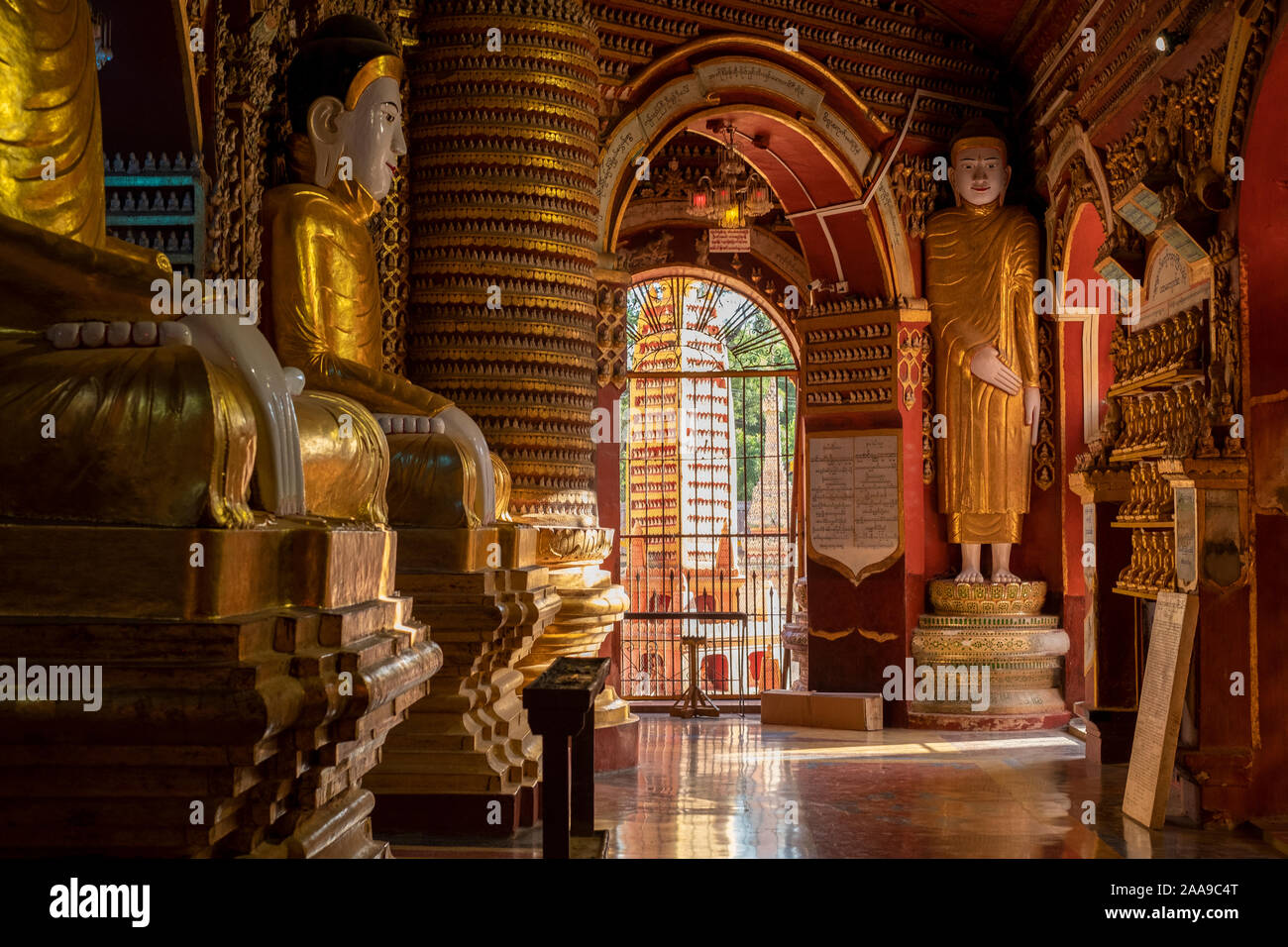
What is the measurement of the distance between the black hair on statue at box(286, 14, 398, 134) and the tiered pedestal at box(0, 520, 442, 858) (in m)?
2.82

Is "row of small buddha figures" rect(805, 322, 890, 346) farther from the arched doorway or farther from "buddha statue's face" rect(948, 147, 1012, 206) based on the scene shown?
the arched doorway

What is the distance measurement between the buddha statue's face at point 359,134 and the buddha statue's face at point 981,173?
553 centimetres

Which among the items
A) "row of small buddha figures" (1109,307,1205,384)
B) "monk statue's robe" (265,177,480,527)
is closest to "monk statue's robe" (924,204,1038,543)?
"row of small buddha figures" (1109,307,1205,384)

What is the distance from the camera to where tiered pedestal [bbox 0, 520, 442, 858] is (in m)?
1.97

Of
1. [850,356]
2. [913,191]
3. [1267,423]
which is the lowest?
[1267,423]

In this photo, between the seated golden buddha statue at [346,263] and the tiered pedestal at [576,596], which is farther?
the tiered pedestal at [576,596]

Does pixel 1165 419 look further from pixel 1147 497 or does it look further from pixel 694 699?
pixel 694 699

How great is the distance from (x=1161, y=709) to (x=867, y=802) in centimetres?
141

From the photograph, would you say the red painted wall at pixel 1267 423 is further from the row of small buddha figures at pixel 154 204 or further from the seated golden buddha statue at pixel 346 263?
the row of small buddha figures at pixel 154 204

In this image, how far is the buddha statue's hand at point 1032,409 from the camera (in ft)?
30.1

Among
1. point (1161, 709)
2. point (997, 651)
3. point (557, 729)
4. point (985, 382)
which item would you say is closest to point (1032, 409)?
point (985, 382)

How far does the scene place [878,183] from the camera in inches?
367

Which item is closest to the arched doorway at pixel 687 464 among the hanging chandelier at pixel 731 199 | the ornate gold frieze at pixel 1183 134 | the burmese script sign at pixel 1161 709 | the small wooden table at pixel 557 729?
the hanging chandelier at pixel 731 199

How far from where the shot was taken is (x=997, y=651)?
9039 millimetres
